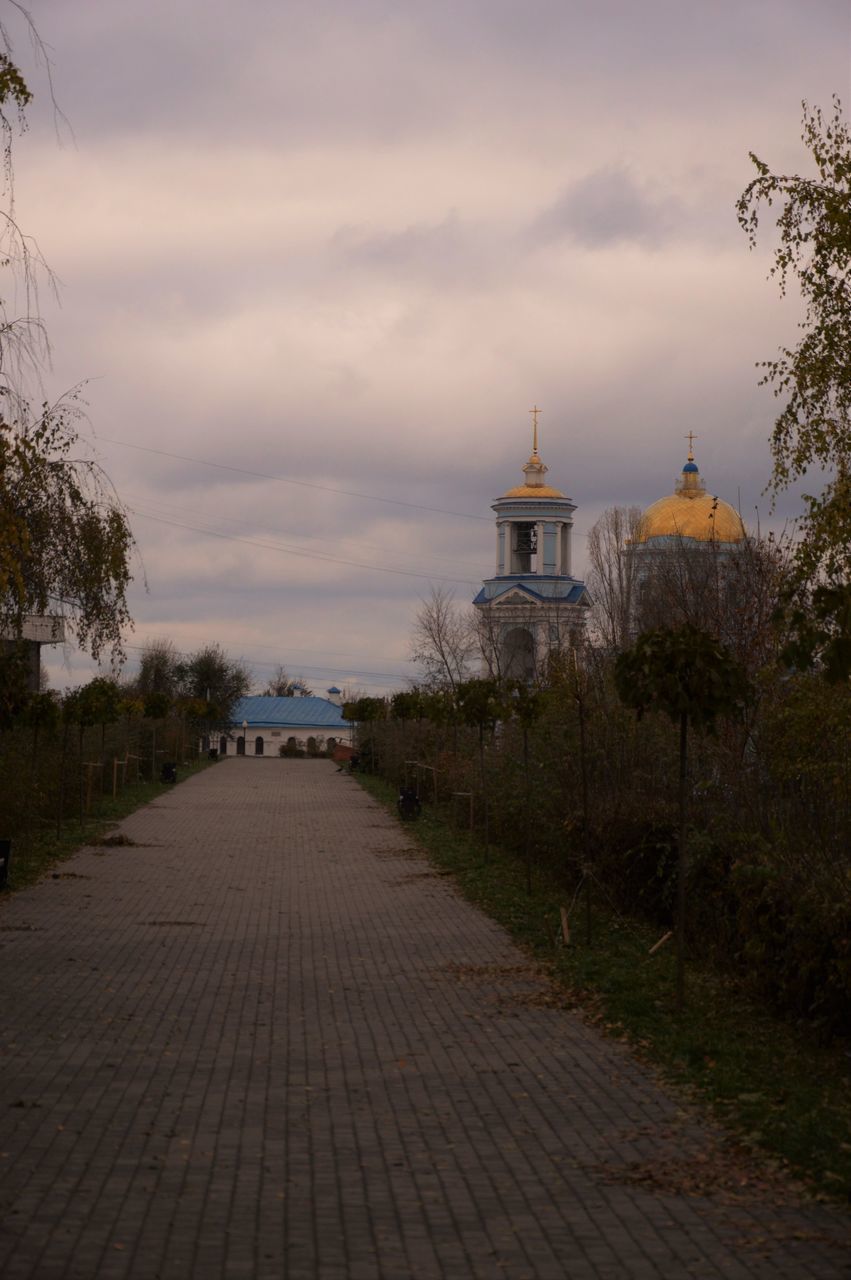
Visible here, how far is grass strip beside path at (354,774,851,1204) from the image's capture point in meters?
6.98

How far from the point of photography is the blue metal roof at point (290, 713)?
11669 cm

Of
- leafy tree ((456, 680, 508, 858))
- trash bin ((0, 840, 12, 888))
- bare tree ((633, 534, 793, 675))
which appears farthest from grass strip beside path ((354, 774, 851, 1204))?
leafy tree ((456, 680, 508, 858))

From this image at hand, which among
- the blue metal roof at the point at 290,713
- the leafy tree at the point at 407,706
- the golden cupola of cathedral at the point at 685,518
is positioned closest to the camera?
the leafy tree at the point at 407,706

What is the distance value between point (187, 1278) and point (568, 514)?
64373 mm

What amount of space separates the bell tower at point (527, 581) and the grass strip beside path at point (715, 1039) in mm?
50650

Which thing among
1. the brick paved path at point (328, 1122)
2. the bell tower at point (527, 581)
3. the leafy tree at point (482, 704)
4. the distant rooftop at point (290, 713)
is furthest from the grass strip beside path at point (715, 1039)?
the distant rooftop at point (290, 713)

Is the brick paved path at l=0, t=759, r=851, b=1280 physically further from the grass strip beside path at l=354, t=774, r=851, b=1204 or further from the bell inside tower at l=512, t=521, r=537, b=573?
the bell inside tower at l=512, t=521, r=537, b=573

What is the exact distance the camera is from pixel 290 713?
119 metres

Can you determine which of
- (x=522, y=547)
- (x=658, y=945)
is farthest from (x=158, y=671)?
(x=658, y=945)

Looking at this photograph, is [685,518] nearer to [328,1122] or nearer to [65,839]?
[65,839]

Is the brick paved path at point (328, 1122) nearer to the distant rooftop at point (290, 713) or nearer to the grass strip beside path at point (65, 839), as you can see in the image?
the grass strip beside path at point (65, 839)

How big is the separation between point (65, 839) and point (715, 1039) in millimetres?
17516

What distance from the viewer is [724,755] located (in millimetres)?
16922

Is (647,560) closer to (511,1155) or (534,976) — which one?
(534,976)
